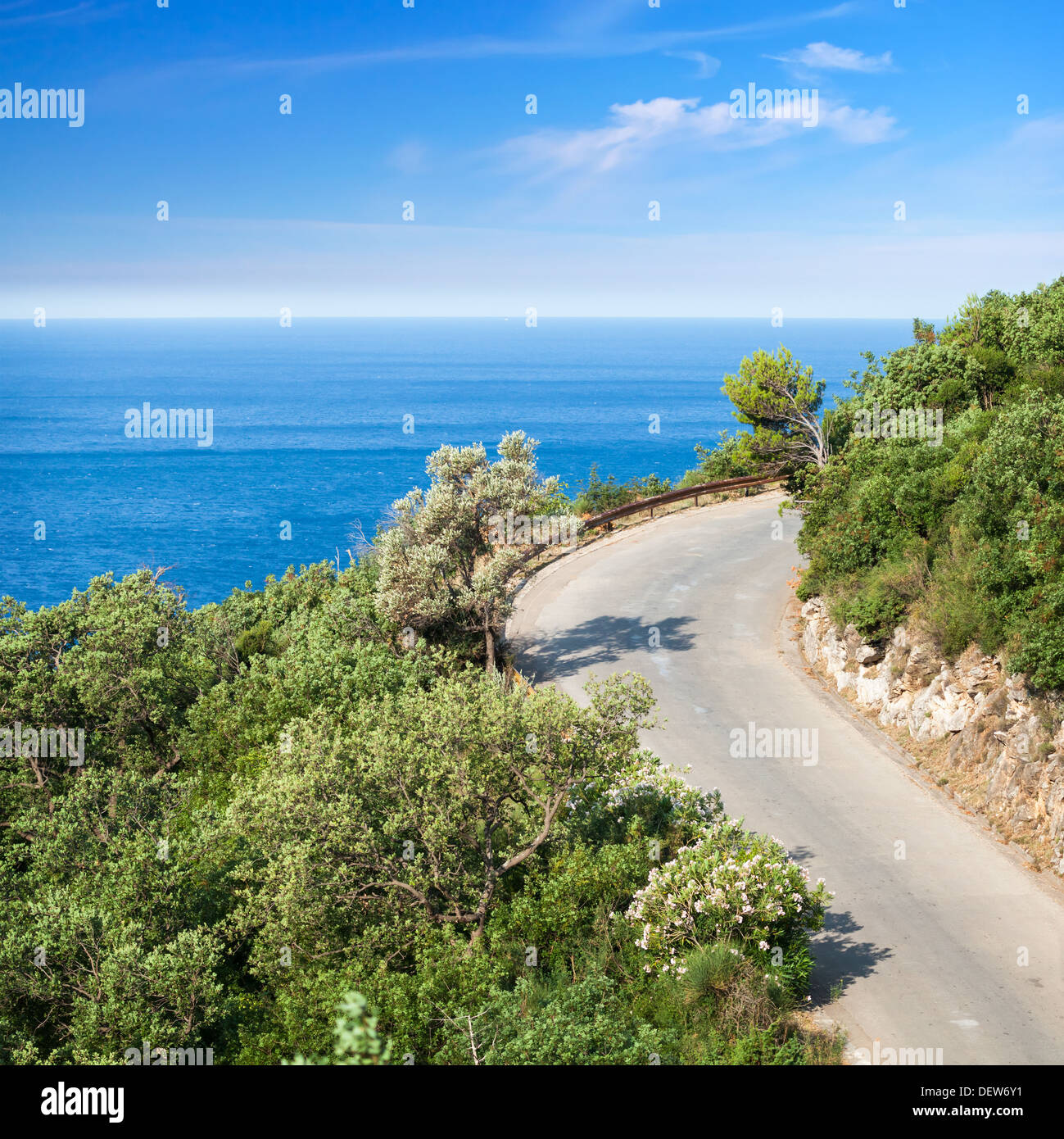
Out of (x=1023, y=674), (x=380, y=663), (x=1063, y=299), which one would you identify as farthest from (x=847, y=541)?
(x=1063, y=299)

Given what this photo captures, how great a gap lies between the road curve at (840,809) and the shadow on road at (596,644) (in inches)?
2.6

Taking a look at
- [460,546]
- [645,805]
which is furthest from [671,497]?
[645,805]

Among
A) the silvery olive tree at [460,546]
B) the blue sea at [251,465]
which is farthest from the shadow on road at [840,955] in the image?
the blue sea at [251,465]

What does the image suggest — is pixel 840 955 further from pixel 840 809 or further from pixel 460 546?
pixel 460 546

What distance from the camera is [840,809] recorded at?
1647cm

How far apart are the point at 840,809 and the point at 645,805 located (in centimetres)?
435

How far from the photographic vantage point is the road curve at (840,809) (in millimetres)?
11453

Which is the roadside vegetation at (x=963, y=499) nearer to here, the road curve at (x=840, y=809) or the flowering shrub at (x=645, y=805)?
the road curve at (x=840, y=809)

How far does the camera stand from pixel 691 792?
1406 cm

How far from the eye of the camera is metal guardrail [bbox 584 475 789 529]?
1373 inches

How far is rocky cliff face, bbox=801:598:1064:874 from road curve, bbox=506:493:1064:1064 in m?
0.53

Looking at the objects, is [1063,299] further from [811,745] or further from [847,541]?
[811,745]

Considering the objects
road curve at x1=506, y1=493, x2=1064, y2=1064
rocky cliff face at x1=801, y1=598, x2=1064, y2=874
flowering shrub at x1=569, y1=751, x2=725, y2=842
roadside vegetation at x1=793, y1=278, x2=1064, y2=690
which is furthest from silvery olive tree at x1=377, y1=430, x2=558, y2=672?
rocky cliff face at x1=801, y1=598, x2=1064, y2=874

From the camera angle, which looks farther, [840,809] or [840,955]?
[840,809]
